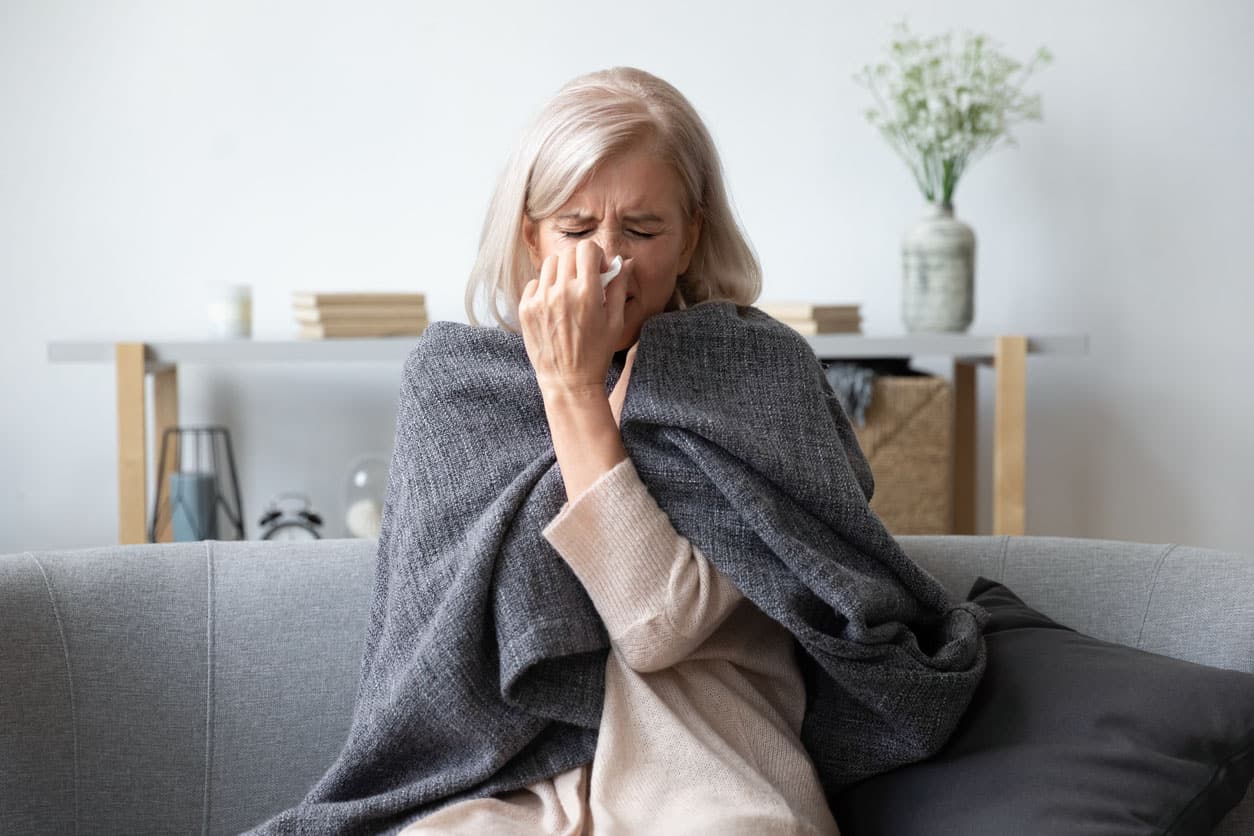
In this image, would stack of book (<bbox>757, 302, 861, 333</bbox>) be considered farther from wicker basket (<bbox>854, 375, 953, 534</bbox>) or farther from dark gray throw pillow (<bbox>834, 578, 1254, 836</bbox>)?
dark gray throw pillow (<bbox>834, 578, 1254, 836</bbox>)

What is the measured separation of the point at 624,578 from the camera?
1.23m

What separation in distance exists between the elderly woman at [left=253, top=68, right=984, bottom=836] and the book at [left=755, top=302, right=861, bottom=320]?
4.41ft

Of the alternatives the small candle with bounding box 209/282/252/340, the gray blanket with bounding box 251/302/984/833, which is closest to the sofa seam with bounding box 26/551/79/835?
the gray blanket with bounding box 251/302/984/833

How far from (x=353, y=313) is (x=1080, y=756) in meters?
1.90

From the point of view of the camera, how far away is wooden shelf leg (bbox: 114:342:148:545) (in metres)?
2.56

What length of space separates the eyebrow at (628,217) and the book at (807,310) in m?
1.33

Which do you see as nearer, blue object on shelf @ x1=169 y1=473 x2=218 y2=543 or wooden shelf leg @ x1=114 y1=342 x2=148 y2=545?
wooden shelf leg @ x1=114 y1=342 x2=148 y2=545

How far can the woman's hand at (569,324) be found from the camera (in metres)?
1.29

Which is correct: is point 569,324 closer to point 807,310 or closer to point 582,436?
point 582,436

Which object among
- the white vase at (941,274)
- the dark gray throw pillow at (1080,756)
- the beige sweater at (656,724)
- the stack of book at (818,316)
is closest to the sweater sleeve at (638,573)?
the beige sweater at (656,724)

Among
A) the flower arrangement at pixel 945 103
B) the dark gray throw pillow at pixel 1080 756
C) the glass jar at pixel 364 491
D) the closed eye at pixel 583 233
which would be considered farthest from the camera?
the glass jar at pixel 364 491

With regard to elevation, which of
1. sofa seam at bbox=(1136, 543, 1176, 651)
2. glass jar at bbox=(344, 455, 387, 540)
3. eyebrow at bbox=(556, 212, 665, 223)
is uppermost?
eyebrow at bbox=(556, 212, 665, 223)

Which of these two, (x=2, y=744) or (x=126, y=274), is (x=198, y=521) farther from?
(x=2, y=744)

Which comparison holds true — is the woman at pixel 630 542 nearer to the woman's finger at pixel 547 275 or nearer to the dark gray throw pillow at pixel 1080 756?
the woman's finger at pixel 547 275
